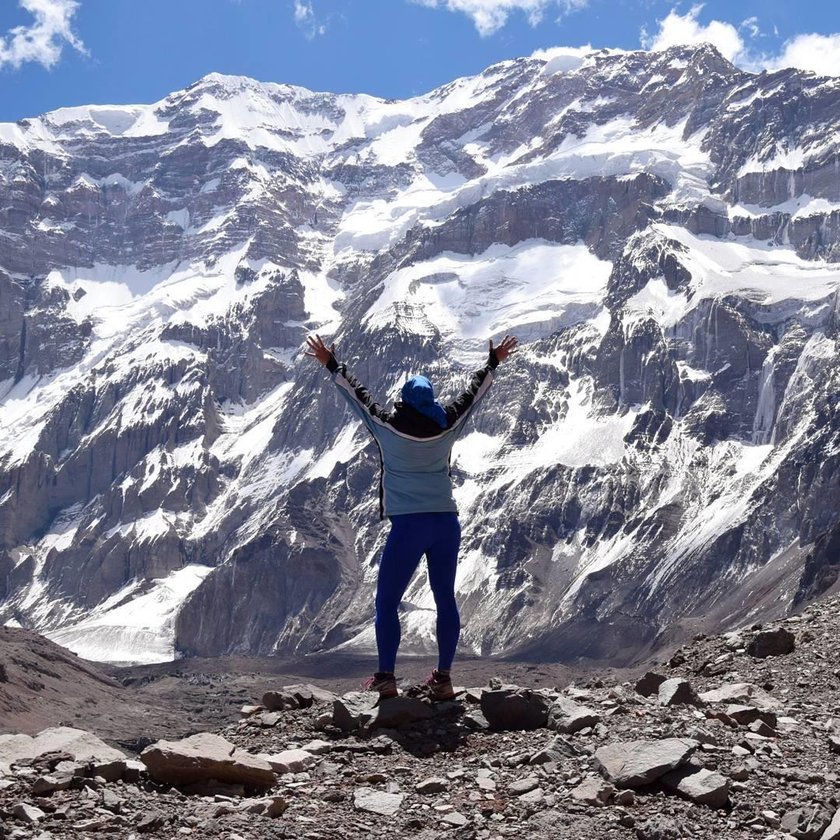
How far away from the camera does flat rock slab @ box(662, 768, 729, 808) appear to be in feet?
36.0

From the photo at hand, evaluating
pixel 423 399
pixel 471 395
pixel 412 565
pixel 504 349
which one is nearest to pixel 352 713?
pixel 412 565


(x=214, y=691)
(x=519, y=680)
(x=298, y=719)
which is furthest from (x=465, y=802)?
(x=214, y=691)

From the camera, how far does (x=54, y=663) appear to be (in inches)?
6924

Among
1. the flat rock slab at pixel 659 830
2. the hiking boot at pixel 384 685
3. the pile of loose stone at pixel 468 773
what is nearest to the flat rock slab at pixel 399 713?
the pile of loose stone at pixel 468 773

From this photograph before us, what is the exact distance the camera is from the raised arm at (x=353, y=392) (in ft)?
48.8

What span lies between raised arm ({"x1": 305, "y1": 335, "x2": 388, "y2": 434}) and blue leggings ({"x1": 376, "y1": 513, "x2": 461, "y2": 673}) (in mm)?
1090

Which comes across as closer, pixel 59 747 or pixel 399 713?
pixel 59 747

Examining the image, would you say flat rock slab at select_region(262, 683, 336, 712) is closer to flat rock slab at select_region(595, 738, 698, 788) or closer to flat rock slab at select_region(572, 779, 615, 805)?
flat rock slab at select_region(595, 738, 698, 788)

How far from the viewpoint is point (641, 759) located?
37.9 ft

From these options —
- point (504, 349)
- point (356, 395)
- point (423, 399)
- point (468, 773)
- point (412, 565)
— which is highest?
point (504, 349)

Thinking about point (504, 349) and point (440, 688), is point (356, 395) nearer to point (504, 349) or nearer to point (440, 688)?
point (504, 349)

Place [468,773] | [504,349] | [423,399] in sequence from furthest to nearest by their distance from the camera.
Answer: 1. [504,349]
2. [423,399]
3. [468,773]

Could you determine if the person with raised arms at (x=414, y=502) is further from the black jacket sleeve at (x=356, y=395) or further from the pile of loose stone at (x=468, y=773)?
the pile of loose stone at (x=468, y=773)

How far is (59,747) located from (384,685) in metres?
3.59
